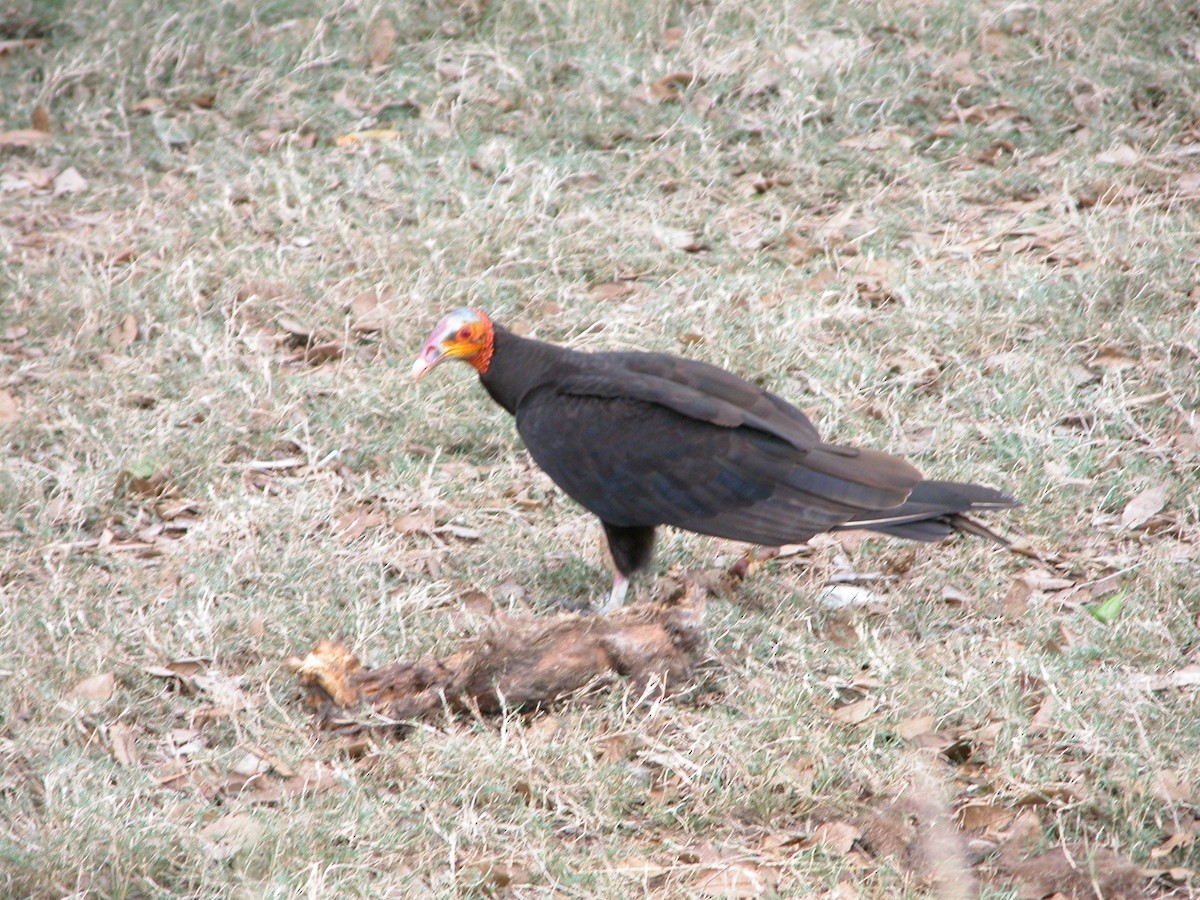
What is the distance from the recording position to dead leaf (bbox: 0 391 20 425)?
4.82m

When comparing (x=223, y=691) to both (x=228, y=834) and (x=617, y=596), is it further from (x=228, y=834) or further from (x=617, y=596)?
(x=617, y=596)

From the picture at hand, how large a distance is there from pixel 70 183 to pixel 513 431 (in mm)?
2926

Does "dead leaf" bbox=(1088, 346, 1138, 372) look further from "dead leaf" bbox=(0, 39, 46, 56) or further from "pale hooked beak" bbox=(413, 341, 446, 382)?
"dead leaf" bbox=(0, 39, 46, 56)

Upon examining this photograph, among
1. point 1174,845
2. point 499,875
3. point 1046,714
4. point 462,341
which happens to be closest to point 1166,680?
point 1046,714

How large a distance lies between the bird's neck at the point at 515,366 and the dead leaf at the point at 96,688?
136cm

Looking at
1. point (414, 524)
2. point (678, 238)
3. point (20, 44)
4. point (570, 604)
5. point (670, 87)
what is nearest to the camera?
point (570, 604)

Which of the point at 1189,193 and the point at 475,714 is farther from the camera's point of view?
the point at 1189,193

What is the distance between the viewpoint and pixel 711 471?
376 cm

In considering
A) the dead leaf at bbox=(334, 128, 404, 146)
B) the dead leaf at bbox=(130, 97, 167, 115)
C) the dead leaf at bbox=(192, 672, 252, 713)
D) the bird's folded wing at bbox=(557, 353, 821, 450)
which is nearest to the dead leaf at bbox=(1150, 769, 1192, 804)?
the bird's folded wing at bbox=(557, 353, 821, 450)

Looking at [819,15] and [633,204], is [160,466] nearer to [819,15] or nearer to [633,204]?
[633,204]

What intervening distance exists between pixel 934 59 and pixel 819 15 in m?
0.71

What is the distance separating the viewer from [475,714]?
3299mm

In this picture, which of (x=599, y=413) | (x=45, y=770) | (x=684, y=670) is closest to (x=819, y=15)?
(x=599, y=413)

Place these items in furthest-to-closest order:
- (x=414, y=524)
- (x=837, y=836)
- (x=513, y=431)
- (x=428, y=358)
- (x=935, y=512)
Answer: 1. (x=513, y=431)
2. (x=414, y=524)
3. (x=428, y=358)
4. (x=935, y=512)
5. (x=837, y=836)
